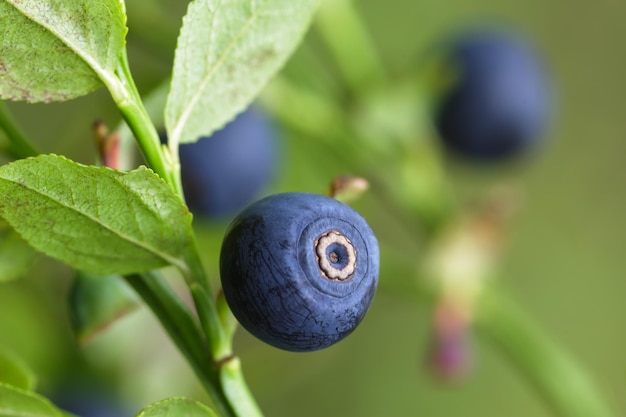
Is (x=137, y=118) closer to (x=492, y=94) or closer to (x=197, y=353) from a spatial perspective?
Answer: (x=197, y=353)


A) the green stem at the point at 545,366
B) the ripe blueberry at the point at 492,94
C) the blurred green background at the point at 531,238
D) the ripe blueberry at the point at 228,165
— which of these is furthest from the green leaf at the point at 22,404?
the blurred green background at the point at 531,238

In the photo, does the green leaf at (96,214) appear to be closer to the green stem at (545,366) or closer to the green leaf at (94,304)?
the green leaf at (94,304)

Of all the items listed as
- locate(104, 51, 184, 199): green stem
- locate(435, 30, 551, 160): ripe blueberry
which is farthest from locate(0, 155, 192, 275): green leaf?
locate(435, 30, 551, 160): ripe blueberry

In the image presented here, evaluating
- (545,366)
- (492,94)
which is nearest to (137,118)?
(545,366)

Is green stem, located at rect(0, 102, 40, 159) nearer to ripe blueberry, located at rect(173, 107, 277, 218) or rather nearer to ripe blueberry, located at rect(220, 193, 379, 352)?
ripe blueberry, located at rect(220, 193, 379, 352)

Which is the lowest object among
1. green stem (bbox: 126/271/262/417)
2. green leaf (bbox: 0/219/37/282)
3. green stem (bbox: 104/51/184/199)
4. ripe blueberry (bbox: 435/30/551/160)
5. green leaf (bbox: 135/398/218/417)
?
green leaf (bbox: 135/398/218/417)
